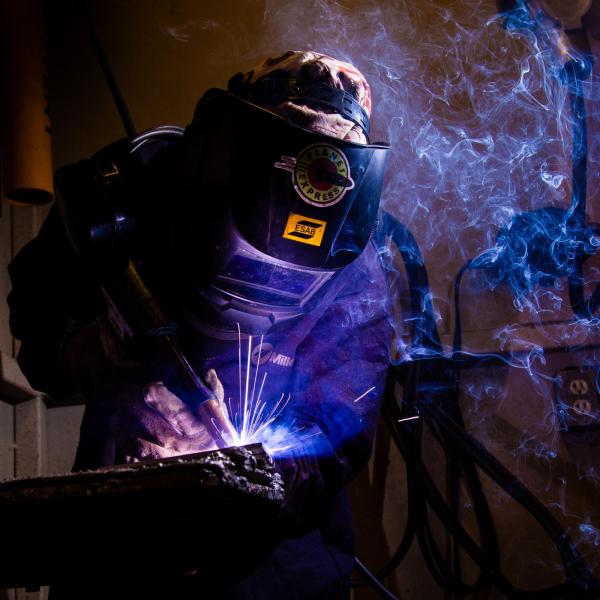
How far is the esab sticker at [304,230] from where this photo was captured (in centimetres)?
157

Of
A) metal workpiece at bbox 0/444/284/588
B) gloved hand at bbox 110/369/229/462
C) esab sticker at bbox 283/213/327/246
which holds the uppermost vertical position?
esab sticker at bbox 283/213/327/246

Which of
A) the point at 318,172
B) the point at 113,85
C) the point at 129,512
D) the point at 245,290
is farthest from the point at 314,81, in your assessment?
the point at 129,512

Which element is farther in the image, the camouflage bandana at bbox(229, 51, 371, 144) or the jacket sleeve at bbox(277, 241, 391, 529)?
the camouflage bandana at bbox(229, 51, 371, 144)

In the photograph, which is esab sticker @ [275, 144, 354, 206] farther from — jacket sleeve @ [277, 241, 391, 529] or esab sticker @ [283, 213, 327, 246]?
jacket sleeve @ [277, 241, 391, 529]

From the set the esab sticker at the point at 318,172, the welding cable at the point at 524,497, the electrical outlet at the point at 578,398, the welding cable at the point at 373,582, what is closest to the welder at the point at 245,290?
the esab sticker at the point at 318,172

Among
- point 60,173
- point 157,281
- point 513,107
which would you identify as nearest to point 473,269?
point 513,107

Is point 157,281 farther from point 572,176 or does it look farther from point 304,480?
point 572,176

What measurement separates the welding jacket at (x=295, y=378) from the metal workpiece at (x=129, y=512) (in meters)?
0.48

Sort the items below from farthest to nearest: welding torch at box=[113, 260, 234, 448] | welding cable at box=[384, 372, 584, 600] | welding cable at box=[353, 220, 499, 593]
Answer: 1. welding cable at box=[353, 220, 499, 593]
2. welding cable at box=[384, 372, 584, 600]
3. welding torch at box=[113, 260, 234, 448]

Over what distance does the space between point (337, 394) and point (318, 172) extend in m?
0.60

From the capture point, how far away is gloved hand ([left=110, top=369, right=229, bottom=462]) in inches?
63.2

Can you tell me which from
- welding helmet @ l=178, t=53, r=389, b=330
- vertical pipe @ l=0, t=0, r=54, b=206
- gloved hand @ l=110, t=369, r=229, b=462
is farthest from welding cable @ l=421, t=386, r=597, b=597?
vertical pipe @ l=0, t=0, r=54, b=206

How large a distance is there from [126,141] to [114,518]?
125 cm

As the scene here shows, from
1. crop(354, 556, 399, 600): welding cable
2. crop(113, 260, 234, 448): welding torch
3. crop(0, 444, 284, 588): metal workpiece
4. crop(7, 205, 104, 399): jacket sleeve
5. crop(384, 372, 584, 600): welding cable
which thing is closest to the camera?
crop(0, 444, 284, 588): metal workpiece
